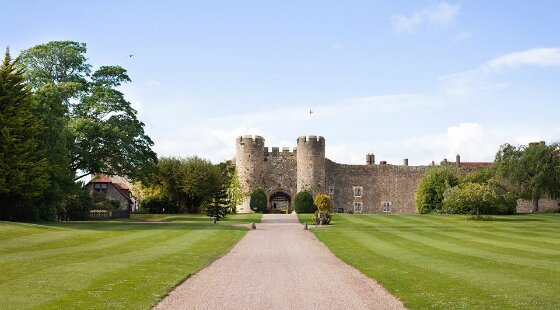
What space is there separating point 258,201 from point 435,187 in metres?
19.0

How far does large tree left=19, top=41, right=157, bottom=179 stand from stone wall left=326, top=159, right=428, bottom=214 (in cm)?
3019

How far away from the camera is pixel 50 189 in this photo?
41.6 metres

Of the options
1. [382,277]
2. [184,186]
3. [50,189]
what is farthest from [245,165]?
[382,277]

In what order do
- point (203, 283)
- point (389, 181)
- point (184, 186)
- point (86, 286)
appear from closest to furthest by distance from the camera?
point (86, 286), point (203, 283), point (184, 186), point (389, 181)

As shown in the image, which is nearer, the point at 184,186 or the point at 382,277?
the point at 382,277

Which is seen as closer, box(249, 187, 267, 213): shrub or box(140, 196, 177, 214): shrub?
box(249, 187, 267, 213): shrub

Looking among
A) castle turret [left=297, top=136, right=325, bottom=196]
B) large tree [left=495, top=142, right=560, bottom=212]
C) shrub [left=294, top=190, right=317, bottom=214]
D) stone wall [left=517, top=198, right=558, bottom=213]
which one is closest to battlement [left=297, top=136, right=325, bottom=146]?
castle turret [left=297, top=136, right=325, bottom=196]

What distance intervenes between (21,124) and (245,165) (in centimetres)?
3566

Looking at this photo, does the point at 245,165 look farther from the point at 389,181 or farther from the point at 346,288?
the point at 346,288

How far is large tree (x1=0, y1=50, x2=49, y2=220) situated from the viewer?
124 feet

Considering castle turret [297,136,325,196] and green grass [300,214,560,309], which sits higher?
castle turret [297,136,325,196]

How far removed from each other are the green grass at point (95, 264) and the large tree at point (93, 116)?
14796 millimetres

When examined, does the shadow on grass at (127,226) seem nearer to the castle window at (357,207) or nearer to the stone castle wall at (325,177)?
the stone castle wall at (325,177)

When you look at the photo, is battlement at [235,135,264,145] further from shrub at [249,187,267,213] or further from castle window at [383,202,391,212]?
castle window at [383,202,391,212]
